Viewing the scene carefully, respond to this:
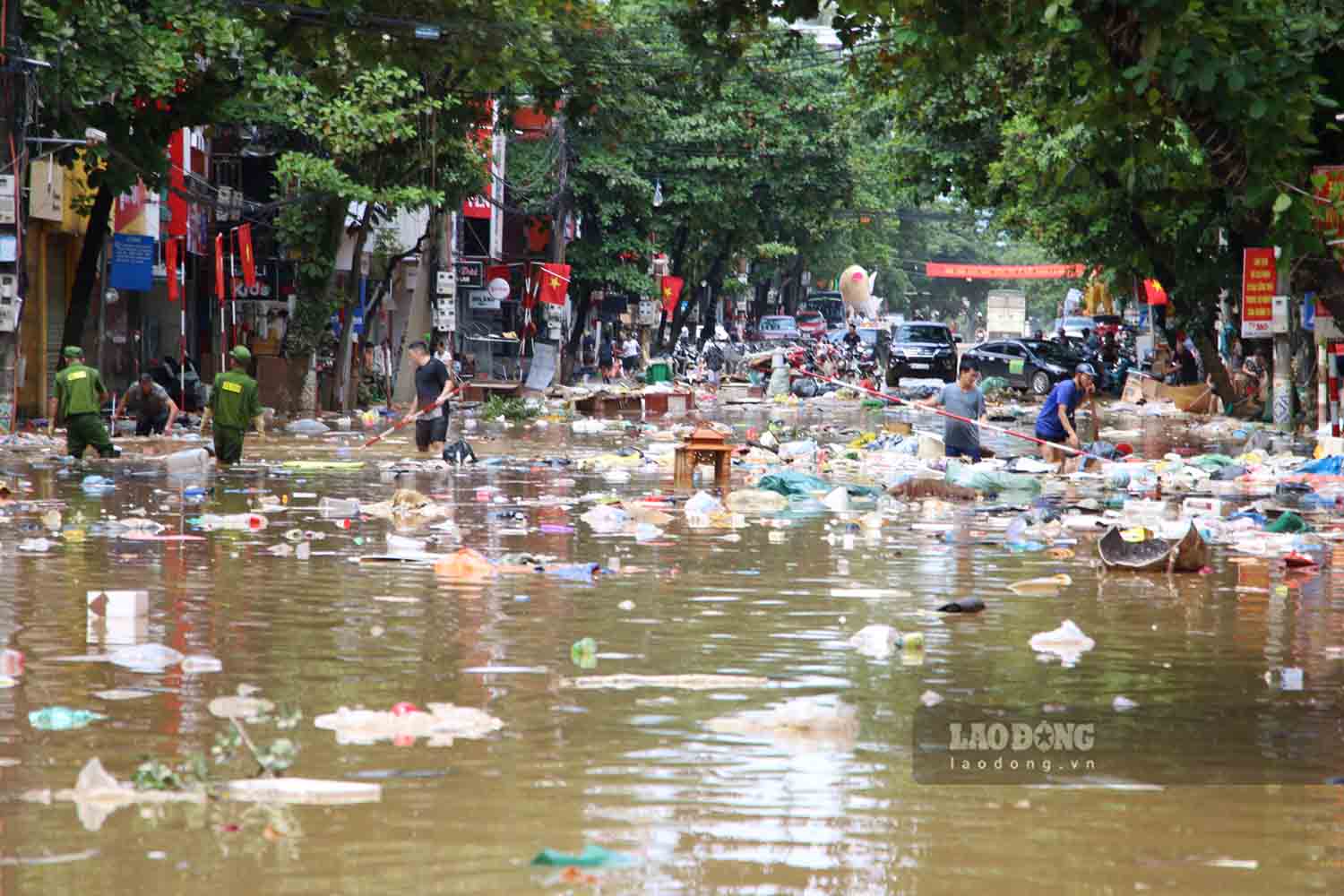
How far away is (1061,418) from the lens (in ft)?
72.8

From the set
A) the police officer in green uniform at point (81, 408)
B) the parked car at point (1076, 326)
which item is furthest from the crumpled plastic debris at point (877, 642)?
the parked car at point (1076, 326)

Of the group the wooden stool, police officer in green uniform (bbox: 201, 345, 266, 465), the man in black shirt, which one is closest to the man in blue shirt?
the wooden stool

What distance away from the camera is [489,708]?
734cm

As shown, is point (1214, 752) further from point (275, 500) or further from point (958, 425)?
point (958, 425)

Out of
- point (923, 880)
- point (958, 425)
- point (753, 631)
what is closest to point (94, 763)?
point (923, 880)

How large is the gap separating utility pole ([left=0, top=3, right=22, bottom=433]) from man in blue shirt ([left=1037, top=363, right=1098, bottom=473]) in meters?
11.4

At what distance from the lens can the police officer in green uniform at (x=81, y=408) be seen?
68.9 feet

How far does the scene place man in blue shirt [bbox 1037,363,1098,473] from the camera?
22.0 m

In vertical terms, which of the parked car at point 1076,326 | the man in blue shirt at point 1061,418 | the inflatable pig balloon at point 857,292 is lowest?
the man in blue shirt at point 1061,418

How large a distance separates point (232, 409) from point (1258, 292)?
626 inches

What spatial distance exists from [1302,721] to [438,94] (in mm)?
28451

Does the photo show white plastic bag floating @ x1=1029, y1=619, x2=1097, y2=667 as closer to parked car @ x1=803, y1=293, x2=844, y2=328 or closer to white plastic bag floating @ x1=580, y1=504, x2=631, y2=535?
white plastic bag floating @ x1=580, y1=504, x2=631, y2=535

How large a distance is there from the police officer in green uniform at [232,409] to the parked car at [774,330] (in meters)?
50.9

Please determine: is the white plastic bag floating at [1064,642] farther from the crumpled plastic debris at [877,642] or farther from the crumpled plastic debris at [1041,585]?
the crumpled plastic debris at [1041,585]
